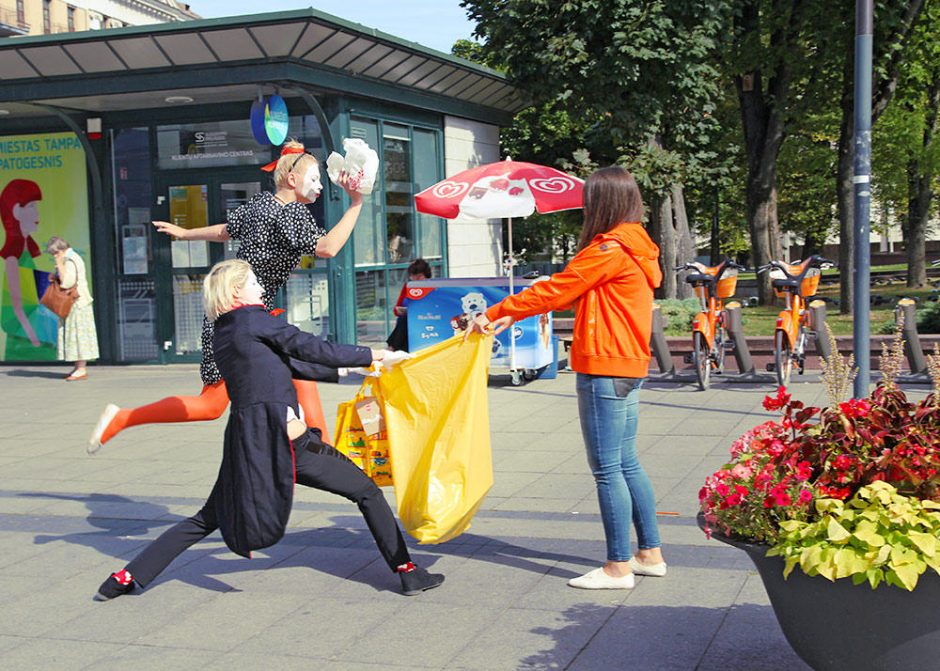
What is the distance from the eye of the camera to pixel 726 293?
12.3 meters

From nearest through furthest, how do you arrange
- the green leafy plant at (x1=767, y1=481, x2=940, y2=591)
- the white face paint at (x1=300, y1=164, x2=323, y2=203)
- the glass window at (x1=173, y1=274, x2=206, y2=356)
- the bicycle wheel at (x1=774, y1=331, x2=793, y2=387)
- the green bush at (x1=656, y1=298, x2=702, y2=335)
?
the green leafy plant at (x1=767, y1=481, x2=940, y2=591), the white face paint at (x1=300, y1=164, x2=323, y2=203), the bicycle wheel at (x1=774, y1=331, x2=793, y2=387), the glass window at (x1=173, y1=274, x2=206, y2=356), the green bush at (x1=656, y1=298, x2=702, y2=335)

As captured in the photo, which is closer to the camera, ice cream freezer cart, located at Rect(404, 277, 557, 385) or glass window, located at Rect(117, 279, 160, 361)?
ice cream freezer cart, located at Rect(404, 277, 557, 385)

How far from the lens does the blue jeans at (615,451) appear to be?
5.09 meters

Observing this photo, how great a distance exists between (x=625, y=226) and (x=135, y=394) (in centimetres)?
902

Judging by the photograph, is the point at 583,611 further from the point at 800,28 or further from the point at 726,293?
the point at 800,28

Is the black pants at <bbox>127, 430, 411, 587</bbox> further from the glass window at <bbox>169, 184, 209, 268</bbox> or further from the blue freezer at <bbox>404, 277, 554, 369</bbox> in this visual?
the glass window at <bbox>169, 184, 209, 268</bbox>

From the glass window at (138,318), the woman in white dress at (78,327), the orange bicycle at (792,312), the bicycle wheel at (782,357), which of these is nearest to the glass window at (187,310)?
the glass window at (138,318)

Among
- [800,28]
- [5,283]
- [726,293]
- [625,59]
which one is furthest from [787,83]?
[5,283]

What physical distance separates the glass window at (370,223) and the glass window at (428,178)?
1139mm

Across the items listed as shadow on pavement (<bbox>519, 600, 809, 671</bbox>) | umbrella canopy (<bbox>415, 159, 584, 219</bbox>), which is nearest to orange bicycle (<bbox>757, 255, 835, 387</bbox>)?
umbrella canopy (<bbox>415, 159, 584, 219</bbox>)

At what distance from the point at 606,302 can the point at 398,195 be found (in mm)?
11179

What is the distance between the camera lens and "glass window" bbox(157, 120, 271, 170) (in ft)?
49.2

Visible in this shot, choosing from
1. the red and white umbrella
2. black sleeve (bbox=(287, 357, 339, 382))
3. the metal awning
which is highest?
the metal awning

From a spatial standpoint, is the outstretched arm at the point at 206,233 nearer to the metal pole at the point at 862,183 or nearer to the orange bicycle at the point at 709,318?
the metal pole at the point at 862,183
